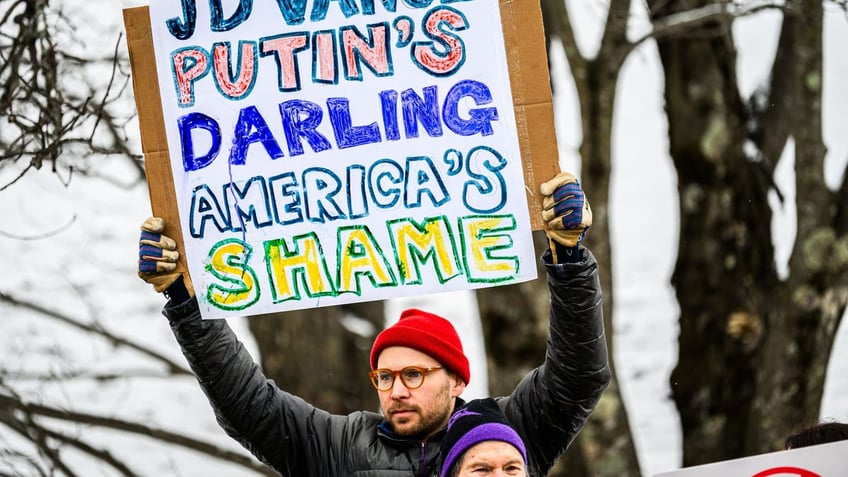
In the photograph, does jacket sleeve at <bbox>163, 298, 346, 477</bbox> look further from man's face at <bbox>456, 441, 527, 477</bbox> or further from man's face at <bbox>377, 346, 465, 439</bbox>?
man's face at <bbox>456, 441, 527, 477</bbox>

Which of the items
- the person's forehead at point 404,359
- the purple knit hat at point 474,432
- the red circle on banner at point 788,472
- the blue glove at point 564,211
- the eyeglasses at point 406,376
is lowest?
the red circle on banner at point 788,472

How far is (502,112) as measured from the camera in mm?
3131

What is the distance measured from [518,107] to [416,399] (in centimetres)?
78

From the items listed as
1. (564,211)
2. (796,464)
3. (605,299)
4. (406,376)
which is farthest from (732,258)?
(564,211)

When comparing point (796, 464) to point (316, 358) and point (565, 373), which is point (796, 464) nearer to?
point (565, 373)

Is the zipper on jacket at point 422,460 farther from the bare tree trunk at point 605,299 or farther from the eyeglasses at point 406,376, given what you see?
the bare tree trunk at point 605,299

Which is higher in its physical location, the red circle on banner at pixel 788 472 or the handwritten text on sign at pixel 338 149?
the handwritten text on sign at pixel 338 149

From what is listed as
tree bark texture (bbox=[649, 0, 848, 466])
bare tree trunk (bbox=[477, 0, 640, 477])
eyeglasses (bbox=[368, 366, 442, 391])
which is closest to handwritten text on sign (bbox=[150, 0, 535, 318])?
eyeglasses (bbox=[368, 366, 442, 391])

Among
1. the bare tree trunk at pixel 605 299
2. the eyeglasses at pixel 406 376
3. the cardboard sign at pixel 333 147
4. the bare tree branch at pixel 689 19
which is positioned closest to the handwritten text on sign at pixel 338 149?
the cardboard sign at pixel 333 147

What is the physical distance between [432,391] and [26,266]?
7.19 m

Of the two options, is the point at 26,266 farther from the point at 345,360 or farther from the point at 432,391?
the point at 432,391

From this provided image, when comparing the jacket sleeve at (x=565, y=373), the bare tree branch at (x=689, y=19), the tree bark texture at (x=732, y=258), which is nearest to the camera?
the jacket sleeve at (x=565, y=373)

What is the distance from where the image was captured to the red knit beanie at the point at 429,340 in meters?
3.27

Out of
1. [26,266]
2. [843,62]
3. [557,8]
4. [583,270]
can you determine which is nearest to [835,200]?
[557,8]
